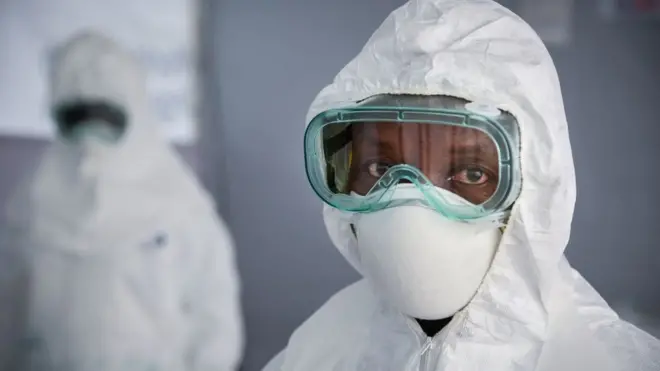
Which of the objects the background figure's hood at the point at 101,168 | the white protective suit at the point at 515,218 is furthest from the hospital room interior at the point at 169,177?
the white protective suit at the point at 515,218

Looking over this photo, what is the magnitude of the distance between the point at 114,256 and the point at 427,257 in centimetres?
96

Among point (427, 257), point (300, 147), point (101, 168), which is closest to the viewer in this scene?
point (427, 257)

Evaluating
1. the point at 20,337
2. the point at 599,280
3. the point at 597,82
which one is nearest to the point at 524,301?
the point at 599,280

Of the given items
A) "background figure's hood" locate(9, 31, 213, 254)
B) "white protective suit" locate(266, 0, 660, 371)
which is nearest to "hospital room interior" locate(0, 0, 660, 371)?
"background figure's hood" locate(9, 31, 213, 254)

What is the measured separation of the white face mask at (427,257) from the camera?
755 millimetres

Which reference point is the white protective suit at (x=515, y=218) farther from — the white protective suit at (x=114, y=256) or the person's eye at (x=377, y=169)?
the white protective suit at (x=114, y=256)

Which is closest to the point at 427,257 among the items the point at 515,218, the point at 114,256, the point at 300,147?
the point at 515,218

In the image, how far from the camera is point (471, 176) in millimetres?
784

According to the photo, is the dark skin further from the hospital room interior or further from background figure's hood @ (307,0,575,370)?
the hospital room interior

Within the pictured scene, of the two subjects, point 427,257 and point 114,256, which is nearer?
point 427,257

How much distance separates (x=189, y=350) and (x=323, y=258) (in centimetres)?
41

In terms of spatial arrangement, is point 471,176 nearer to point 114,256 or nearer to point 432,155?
point 432,155

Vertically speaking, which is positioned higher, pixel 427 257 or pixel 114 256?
pixel 427 257

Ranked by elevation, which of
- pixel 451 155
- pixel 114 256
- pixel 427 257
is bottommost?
pixel 114 256
